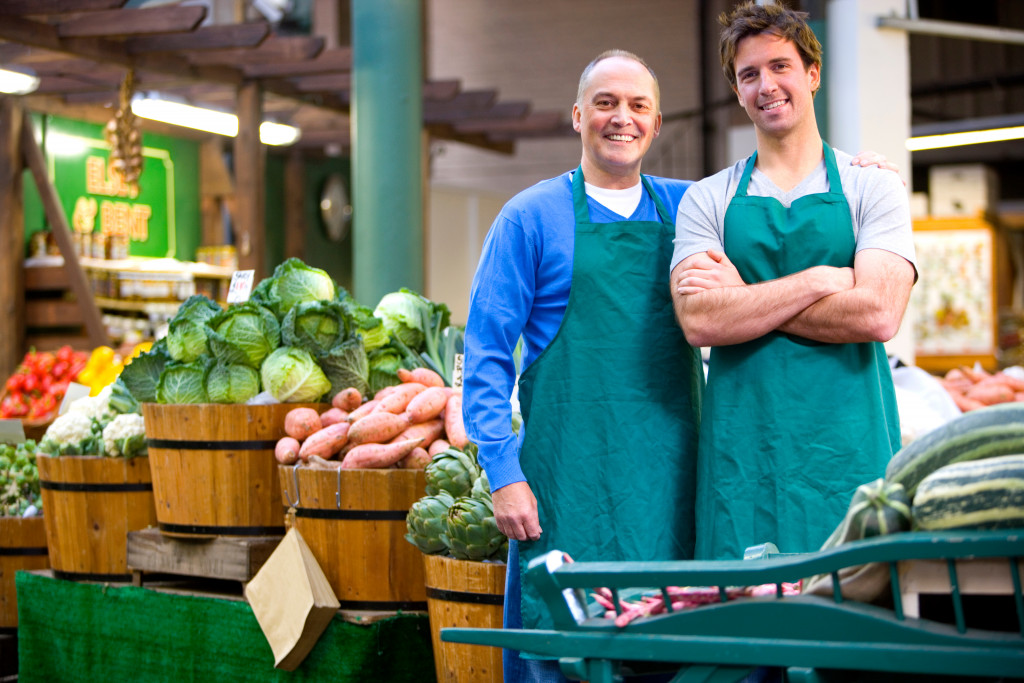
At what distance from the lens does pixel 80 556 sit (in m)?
3.68

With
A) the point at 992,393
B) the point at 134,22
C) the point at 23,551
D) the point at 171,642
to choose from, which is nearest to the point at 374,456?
the point at 171,642

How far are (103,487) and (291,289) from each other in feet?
3.15

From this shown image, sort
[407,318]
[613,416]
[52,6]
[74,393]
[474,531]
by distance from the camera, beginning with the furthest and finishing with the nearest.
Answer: [52,6]
[74,393]
[407,318]
[474,531]
[613,416]

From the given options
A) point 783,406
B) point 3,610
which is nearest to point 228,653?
point 3,610

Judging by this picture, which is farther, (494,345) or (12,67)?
(12,67)

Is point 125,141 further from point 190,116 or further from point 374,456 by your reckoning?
point 374,456

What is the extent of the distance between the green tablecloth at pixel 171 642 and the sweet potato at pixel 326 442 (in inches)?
19.4

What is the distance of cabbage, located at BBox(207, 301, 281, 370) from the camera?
3572mm

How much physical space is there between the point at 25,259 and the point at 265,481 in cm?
715

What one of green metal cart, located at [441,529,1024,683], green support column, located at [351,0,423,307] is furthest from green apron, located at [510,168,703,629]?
green support column, located at [351,0,423,307]

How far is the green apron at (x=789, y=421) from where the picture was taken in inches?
79.1

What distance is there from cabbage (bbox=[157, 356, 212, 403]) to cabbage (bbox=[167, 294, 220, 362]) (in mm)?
122

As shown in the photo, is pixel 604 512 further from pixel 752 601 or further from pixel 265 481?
pixel 265 481

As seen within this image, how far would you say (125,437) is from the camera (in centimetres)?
365
